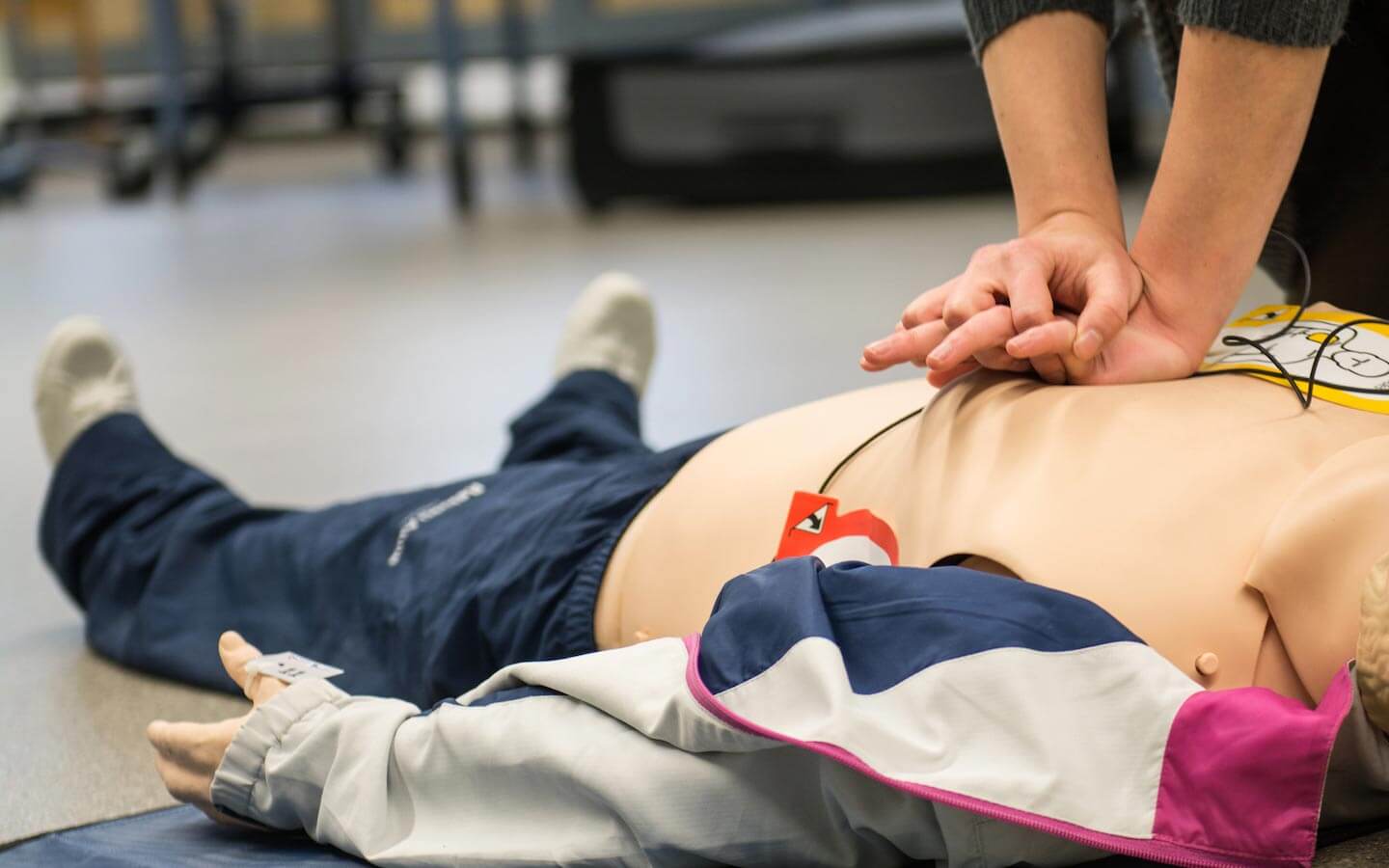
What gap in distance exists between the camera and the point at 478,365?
2246 millimetres

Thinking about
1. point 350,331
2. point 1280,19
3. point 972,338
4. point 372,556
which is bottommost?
point 350,331

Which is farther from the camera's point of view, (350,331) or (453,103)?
(453,103)

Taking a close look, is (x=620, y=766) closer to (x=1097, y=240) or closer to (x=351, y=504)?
(x=1097, y=240)

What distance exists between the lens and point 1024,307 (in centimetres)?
80

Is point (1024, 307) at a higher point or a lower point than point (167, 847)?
higher

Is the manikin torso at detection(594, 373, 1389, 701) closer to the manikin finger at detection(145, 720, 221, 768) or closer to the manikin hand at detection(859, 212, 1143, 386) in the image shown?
the manikin hand at detection(859, 212, 1143, 386)

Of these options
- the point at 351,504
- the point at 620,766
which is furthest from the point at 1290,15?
the point at 351,504

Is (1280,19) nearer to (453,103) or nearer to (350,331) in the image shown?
(350,331)

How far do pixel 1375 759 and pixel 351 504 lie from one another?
0.78 m

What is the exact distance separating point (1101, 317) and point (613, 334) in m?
0.75

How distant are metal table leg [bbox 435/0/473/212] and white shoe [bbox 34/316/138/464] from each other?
262 cm

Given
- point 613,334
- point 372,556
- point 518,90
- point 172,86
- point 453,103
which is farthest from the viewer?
point 518,90

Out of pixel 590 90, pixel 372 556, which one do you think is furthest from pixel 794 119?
pixel 372 556

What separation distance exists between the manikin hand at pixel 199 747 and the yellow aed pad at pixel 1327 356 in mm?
560
